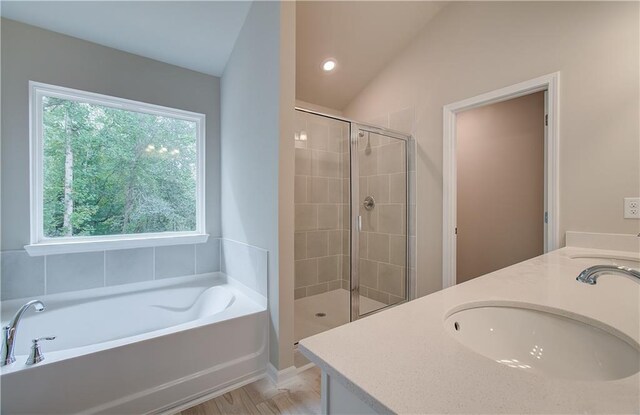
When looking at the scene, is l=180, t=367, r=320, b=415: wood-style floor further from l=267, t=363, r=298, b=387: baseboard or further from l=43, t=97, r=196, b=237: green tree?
l=43, t=97, r=196, b=237: green tree

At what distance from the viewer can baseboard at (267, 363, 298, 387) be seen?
170 cm

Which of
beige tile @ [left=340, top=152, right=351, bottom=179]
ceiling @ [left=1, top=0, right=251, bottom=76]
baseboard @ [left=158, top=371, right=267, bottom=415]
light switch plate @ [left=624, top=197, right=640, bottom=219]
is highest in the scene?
ceiling @ [left=1, top=0, right=251, bottom=76]

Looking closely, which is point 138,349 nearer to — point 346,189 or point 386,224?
point 346,189

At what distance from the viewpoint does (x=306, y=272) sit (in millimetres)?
2854

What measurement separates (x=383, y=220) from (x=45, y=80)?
9.53ft

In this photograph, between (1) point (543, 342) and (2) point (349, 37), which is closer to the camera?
(1) point (543, 342)

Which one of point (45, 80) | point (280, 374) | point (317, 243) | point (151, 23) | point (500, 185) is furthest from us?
point (500, 185)

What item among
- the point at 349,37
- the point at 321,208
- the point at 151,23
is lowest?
the point at 321,208

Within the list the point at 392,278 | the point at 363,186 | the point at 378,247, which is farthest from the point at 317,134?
the point at 392,278

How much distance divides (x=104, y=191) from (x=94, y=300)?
2.71 ft

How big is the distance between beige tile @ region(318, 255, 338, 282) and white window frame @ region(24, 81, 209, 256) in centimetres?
119

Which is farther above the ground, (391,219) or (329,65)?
(329,65)

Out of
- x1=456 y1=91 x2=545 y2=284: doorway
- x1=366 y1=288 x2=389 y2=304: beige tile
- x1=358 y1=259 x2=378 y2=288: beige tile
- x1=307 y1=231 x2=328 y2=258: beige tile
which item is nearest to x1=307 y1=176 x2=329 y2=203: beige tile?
x1=307 y1=231 x2=328 y2=258: beige tile

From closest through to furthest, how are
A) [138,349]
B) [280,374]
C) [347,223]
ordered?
[138,349] → [280,374] → [347,223]
